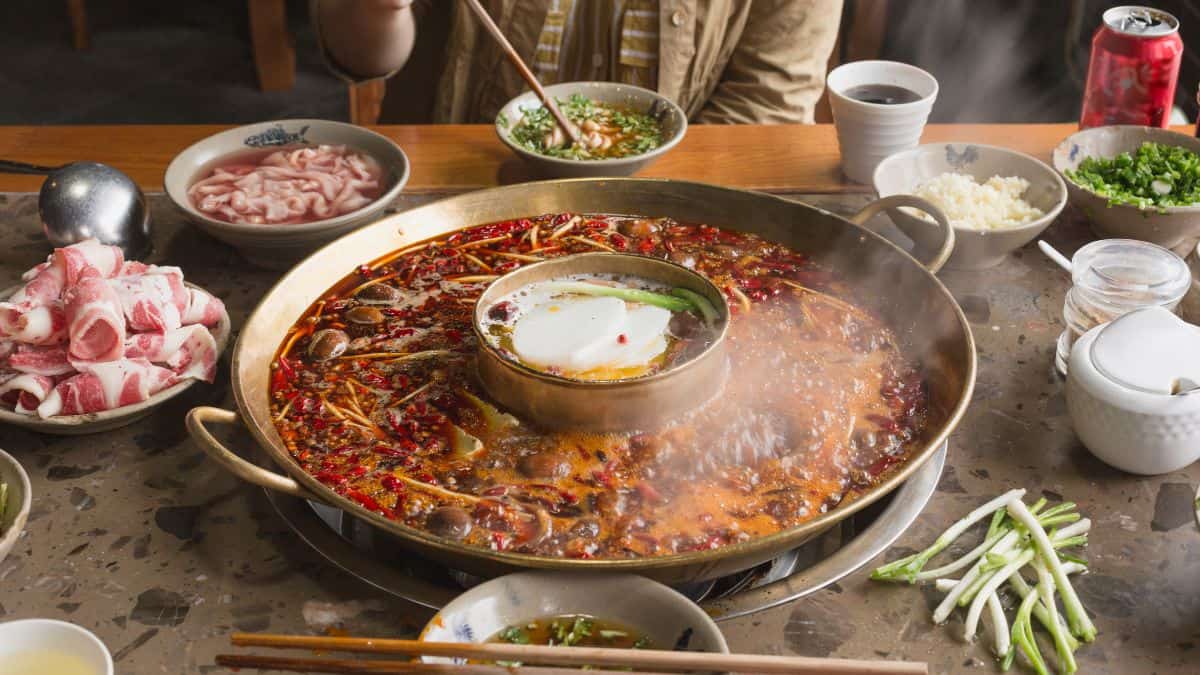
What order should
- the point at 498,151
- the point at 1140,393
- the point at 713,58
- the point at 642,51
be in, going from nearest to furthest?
the point at 1140,393 → the point at 498,151 → the point at 642,51 → the point at 713,58

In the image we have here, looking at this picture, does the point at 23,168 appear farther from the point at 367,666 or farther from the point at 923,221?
→ the point at 923,221

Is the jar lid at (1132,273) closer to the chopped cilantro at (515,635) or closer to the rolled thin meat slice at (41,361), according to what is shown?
the chopped cilantro at (515,635)

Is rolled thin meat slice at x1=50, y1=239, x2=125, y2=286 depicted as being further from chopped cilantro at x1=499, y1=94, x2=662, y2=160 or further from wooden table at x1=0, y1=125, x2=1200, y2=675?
chopped cilantro at x1=499, y1=94, x2=662, y2=160

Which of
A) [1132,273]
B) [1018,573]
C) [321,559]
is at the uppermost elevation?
[1132,273]

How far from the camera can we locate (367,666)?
1.60 metres

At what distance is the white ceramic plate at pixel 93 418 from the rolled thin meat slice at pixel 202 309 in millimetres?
177

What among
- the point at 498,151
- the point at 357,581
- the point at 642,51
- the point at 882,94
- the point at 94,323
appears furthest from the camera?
the point at 642,51

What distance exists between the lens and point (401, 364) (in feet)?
7.64

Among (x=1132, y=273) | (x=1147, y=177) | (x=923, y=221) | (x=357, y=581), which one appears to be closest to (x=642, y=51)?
(x=923, y=221)

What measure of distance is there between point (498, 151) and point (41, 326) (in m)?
1.53

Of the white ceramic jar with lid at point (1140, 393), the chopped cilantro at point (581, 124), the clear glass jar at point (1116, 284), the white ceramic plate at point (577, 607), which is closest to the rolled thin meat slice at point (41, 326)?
the white ceramic plate at point (577, 607)

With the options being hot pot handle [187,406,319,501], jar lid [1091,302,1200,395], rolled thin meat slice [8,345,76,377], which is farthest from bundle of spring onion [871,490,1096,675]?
rolled thin meat slice [8,345,76,377]

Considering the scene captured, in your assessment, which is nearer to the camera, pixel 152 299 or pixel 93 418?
pixel 93 418

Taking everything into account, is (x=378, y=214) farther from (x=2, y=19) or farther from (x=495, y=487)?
(x=2, y=19)
